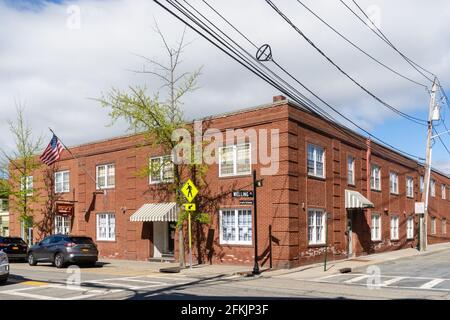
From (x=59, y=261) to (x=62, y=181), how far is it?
11899 mm

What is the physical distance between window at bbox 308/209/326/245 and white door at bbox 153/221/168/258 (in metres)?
8.17

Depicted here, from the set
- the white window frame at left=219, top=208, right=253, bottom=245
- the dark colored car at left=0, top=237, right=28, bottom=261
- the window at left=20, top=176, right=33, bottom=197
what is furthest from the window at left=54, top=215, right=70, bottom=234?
the white window frame at left=219, top=208, right=253, bottom=245

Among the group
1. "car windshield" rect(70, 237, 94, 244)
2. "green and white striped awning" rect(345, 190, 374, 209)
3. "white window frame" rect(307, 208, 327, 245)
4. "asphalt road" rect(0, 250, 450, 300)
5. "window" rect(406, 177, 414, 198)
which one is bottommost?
"asphalt road" rect(0, 250, 450, 300)

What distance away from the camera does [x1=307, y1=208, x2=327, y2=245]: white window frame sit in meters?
23.8

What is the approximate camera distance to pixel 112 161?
30.5 m

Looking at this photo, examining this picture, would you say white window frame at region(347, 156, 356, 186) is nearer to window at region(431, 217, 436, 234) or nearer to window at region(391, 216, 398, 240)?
window at region(391, 216, 398, 240)

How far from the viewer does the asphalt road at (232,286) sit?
13391mm

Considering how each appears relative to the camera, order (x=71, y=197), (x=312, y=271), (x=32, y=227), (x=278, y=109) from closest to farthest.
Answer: (x=312, y=271)
(x=278, y=109)
(x=71, y=197)
(x=32, y=227)

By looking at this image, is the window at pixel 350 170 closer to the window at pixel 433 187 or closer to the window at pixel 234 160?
the window at pixel 234 160
